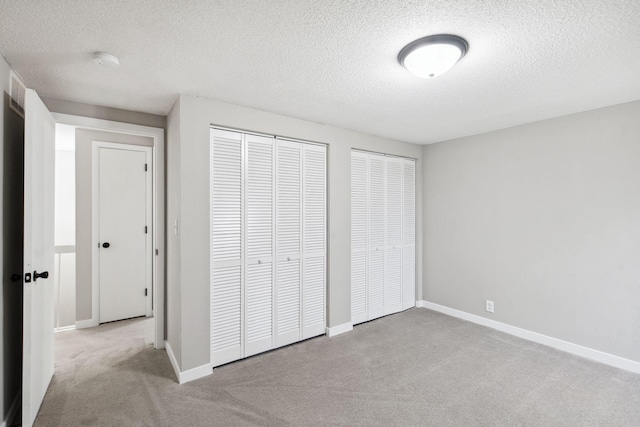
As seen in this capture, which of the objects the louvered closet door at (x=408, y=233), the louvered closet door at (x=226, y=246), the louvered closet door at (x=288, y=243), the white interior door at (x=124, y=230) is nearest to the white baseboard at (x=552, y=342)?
the louvered closet door at (x=408, y=233)

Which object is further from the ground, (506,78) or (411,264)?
(506,78)

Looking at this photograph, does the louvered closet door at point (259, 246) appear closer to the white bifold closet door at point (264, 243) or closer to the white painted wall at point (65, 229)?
the white bifold closet door at point (264, 243)

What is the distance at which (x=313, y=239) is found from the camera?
131 inches

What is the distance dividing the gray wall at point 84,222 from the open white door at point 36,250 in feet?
4.82

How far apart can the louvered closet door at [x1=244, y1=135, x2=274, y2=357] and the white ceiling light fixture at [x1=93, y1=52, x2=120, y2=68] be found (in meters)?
1.16

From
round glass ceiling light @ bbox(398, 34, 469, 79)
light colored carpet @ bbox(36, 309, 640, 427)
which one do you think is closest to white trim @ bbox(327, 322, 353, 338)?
light colored carpet @ bbox(36, 309, 640, 427)

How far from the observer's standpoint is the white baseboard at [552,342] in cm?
270

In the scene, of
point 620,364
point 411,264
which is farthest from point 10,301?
point 620,364

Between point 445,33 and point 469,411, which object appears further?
point 469,411

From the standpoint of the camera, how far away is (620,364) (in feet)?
8.87

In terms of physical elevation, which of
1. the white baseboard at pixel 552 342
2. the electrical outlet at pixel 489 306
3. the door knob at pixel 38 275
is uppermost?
the door knob at pixel 38 275

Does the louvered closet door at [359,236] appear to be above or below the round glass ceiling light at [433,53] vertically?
below

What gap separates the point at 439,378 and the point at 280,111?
278 centimetres

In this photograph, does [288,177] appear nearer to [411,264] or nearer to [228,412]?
[228,412]
